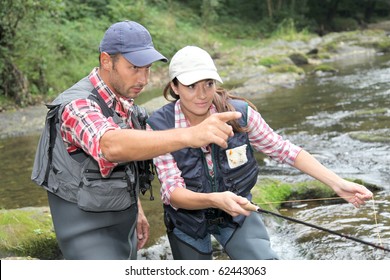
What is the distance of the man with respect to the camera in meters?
3.09

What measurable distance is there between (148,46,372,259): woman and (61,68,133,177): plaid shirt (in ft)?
1.71

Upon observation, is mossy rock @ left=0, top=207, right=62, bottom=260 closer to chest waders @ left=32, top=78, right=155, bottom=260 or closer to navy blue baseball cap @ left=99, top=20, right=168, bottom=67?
chest waders @ left=32, top=78, right=155, bottom=260

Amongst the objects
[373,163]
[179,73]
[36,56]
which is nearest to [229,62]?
[36,56]

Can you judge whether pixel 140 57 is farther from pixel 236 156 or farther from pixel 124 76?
pixel 236 156

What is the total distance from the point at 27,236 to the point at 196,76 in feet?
9.36

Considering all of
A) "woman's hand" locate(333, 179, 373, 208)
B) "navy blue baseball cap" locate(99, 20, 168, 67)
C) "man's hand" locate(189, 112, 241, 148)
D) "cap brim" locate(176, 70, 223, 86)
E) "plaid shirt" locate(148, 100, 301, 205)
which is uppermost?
"navy blue baseball cap" locate(99, 20, 168, 67)

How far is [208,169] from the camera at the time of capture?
3.56m

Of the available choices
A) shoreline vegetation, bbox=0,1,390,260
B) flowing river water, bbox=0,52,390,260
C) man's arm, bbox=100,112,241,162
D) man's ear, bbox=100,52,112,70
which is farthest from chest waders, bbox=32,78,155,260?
flowing river water, bbox=0,52,390,260

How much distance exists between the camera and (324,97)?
50.2 ft

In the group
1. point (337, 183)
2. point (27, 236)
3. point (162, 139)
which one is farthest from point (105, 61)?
point (27, 236)

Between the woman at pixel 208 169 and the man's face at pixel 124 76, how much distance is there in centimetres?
30

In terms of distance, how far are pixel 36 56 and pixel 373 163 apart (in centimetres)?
1242
